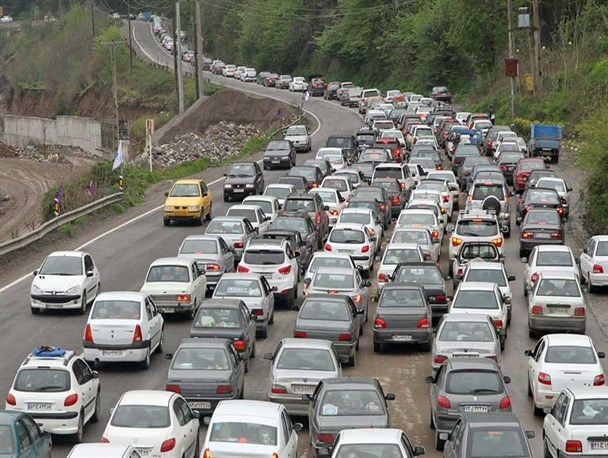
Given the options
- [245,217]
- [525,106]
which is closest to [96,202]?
[245,217]

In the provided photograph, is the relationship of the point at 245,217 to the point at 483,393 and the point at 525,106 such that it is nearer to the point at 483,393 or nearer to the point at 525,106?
the point at 483,393

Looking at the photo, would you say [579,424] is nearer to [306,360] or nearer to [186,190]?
[306,360]

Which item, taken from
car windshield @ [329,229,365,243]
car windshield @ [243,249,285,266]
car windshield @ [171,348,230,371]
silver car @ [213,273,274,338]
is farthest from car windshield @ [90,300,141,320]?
car windshield @ [329,229,365,243]

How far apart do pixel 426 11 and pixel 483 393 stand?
10211 centimetres

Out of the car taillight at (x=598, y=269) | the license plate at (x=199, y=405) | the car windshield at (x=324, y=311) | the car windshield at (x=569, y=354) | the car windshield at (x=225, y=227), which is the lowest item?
the car windshield at (x=225, y=227)

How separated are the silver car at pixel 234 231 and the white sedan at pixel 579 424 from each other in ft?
63.3

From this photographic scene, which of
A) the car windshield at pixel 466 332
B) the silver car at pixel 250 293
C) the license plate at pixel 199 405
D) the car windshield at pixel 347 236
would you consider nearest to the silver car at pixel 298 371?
the license plate at pixel 199 405

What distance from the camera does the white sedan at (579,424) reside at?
19.0m

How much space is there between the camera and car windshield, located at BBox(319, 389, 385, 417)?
2055 centimetres

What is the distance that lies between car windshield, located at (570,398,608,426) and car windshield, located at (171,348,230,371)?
6.36 metres

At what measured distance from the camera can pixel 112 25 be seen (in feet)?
620

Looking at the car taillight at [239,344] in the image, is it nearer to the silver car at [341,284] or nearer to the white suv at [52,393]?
the silver car at [341,284]

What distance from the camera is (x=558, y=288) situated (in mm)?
30016

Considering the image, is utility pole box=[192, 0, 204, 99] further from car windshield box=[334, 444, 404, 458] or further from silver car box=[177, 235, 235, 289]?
car windshield box=[334, 444, 404, 458]
